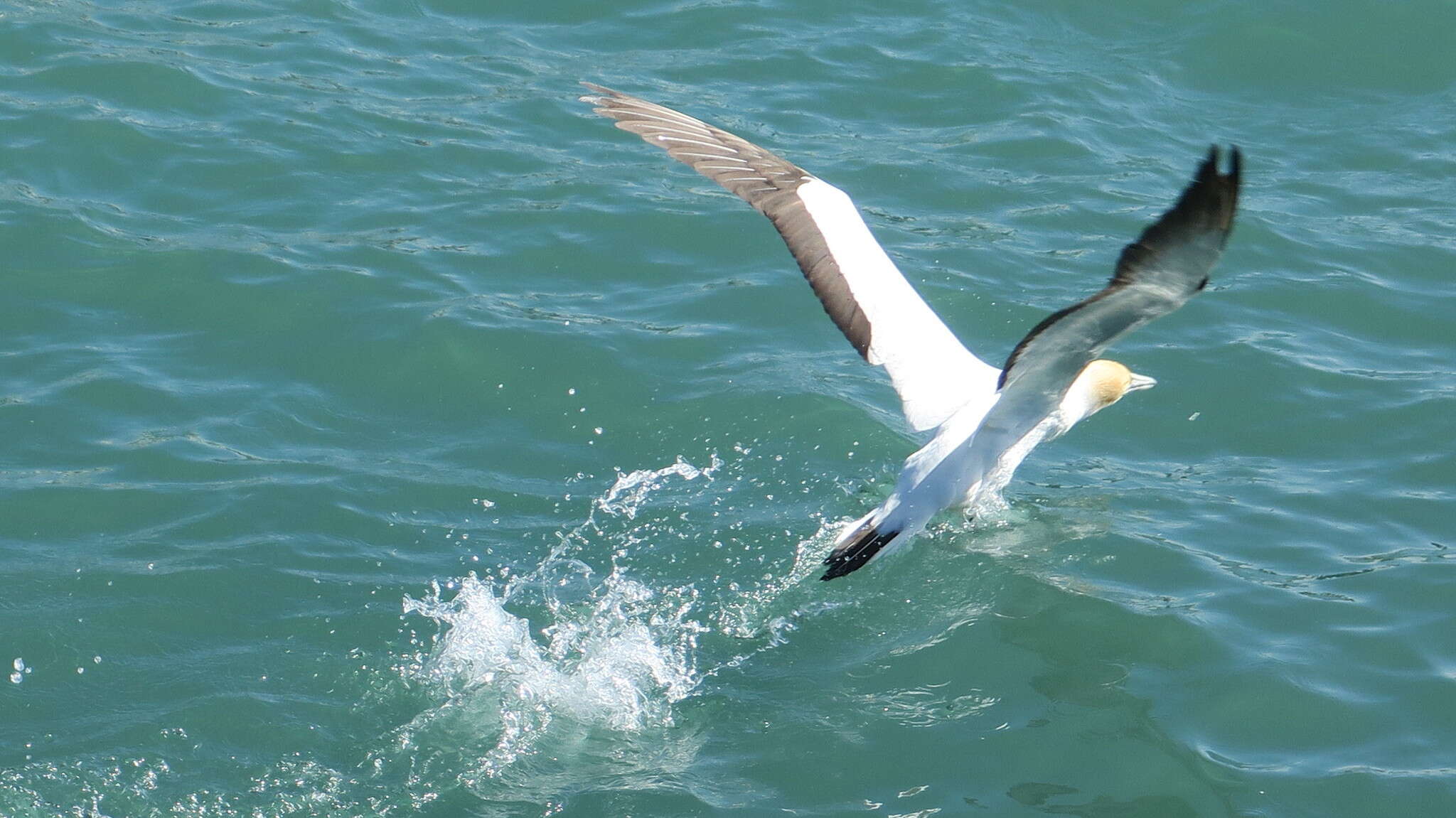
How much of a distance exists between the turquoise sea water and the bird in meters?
0.34

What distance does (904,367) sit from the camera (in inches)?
239

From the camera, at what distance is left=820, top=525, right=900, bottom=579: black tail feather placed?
552cm

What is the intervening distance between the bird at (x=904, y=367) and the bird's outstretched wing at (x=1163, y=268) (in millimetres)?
477

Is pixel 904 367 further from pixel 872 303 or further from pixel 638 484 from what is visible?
pixel 638 484

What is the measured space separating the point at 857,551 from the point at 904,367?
0.89 m

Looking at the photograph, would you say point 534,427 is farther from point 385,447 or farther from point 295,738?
point 295,738

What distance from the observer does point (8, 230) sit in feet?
25.1

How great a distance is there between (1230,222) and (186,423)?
450cm

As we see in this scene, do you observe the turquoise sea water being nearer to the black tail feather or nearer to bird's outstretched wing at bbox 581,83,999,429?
the black tail feather

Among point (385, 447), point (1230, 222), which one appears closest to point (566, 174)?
point (385, 447)

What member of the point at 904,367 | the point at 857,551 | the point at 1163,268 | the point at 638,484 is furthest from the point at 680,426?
the point at 1163,268

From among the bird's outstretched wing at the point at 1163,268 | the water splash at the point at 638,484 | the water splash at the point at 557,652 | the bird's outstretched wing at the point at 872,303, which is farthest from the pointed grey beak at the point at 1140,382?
the water splash at the point at 557,652

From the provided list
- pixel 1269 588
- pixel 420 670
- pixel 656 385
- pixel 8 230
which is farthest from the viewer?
pixel 8 230

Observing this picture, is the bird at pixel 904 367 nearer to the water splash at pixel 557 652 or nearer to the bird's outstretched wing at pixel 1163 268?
the bird's outstretched wing at pixel 1163 268
